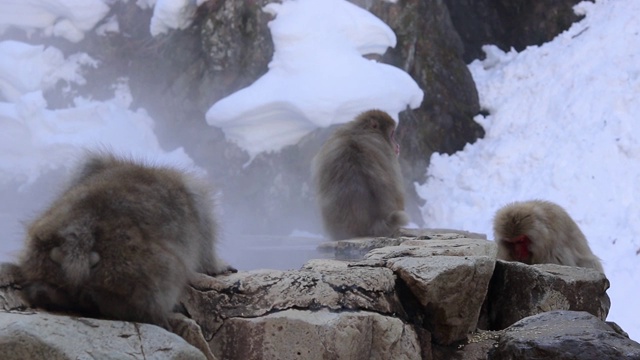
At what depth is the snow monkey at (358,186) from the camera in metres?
5.20

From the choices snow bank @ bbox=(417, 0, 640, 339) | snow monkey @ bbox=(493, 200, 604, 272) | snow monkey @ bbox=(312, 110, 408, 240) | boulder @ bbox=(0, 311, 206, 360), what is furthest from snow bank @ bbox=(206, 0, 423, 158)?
boulder @ bbox=(0, 311, 206, 360)

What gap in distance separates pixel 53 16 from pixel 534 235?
6.29 meters

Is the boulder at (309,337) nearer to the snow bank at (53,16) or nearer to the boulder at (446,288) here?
the boulder at (446,288)

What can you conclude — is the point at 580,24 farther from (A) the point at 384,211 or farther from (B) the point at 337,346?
(B) the point at 337,346

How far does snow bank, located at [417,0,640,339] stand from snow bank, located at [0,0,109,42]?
3.98 metres

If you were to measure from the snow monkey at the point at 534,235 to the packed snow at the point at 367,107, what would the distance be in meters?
2.51

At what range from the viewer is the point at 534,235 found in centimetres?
430

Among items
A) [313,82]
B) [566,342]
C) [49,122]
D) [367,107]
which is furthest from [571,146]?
[566,342]

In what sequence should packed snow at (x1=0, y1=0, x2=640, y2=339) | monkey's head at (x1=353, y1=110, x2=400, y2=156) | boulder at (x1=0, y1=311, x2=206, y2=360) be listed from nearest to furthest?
1. boulder at (x1=0, y1=311, x2=206, y2=360)
2. monkey's head at (x1=353, y1=110, x2=400, y2=156)
3. packed snow at (x1=0, y1=0, x2=640, y2=339)

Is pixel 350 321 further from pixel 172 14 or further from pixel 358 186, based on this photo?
pixel 172 14

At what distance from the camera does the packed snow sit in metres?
7.44

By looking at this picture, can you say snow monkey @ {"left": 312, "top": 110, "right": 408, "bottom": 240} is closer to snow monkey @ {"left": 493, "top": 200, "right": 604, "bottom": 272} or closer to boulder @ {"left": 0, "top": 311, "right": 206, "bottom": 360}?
snow monkey @ {"left": 493, "top": 200, "right": 604, "bottom": 272}

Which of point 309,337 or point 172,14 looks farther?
point 172,14

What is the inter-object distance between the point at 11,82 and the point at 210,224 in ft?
20.4
